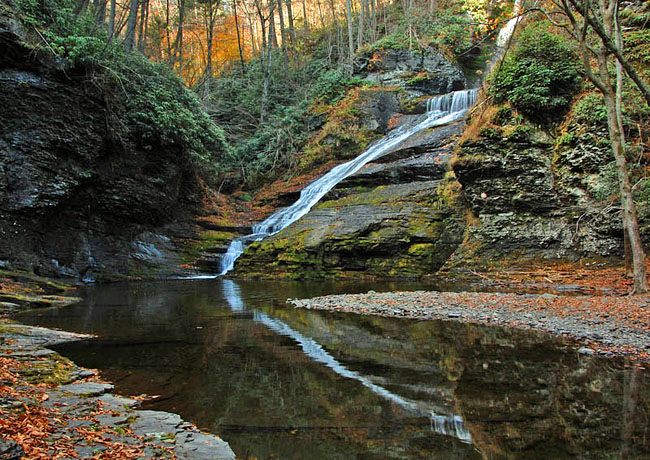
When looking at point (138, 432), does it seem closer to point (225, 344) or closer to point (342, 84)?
point (225, 344)

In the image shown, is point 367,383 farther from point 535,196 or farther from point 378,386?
point 535,196

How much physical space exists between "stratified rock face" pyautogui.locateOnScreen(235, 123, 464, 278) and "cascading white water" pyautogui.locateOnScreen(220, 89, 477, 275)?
1.15 meters

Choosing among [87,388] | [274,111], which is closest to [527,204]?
[87,388]

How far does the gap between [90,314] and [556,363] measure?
27.0 feet

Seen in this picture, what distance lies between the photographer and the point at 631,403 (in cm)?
345

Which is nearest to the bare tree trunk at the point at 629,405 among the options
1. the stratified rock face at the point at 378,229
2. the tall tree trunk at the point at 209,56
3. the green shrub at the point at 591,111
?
the stratified rock face at the point at 378,229

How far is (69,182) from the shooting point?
14.6 m

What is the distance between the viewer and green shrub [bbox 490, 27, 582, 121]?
1380cm

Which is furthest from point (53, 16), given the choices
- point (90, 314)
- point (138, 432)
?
point (138, 432)

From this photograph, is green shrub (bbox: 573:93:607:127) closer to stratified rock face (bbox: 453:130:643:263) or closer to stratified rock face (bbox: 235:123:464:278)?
stratified rock face (bbox: 453:130:643:263)

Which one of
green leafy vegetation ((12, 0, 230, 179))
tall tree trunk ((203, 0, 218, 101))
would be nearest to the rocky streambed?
green leafy vegetation ((12, 0, 230, 179))

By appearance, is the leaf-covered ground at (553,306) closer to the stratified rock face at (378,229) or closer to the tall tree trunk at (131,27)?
the stratified rock face at (378,229)

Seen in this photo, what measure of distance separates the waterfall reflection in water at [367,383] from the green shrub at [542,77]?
1145 cm

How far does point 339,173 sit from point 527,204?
9449mm
